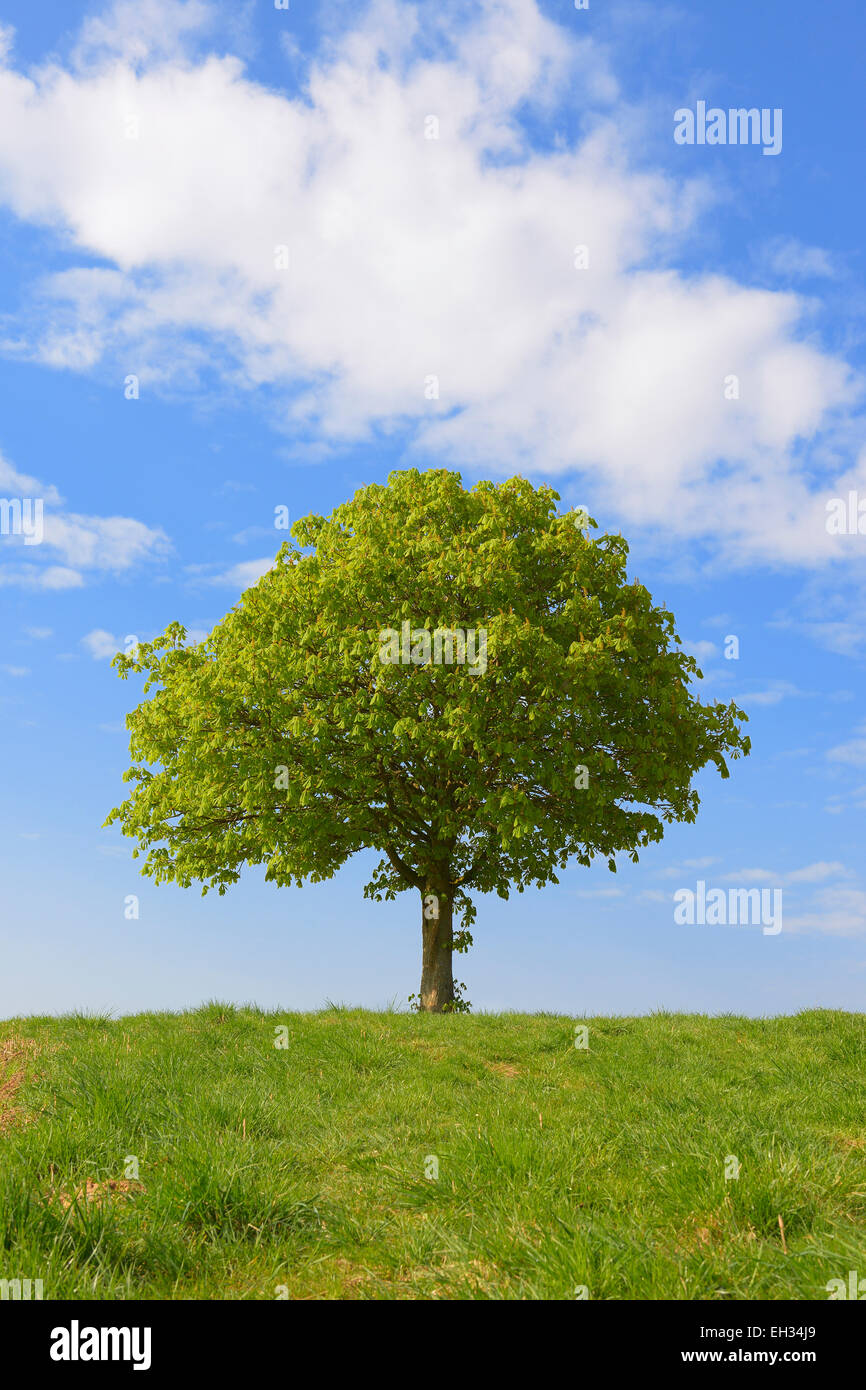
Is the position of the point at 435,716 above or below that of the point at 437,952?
above

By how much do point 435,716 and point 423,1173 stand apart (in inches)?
566

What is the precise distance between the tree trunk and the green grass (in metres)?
9.09

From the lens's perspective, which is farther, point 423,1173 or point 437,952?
point 437,952

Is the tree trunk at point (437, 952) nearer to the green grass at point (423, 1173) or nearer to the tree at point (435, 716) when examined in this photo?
the tree at point (435, 716)

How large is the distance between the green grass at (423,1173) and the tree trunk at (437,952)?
9093 millimetres

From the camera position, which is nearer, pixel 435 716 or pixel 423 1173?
pixel 423 1173

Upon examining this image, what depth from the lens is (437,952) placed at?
23.4 m

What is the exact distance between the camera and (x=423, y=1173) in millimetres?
7801

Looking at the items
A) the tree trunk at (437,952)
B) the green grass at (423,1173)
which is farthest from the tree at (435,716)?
the green grass at (423,1173)

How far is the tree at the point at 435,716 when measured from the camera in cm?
2036

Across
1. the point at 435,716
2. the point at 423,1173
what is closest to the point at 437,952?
the point at 435,716

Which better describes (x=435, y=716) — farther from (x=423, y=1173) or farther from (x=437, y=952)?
(x=423, y=1173)

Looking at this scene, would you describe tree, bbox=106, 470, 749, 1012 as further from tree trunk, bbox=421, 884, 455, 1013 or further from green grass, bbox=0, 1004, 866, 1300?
green grass, bbox=0, 1004, 866, 1300

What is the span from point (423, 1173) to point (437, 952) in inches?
622
